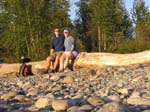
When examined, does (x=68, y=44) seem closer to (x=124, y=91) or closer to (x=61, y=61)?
(x=61, y=61)

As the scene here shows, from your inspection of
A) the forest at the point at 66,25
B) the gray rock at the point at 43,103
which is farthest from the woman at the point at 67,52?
the forest at the point at 66,25

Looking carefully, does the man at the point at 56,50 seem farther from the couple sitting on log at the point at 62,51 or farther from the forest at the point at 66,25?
the forest at the point at 66,25

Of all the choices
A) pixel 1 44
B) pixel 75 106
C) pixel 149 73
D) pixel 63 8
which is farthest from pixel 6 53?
pixel 75 106

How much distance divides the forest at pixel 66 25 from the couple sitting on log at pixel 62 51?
11128 mm

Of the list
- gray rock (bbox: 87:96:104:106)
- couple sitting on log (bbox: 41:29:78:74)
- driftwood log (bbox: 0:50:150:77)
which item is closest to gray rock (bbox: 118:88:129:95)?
gray rock (bbox: 87:96:104:106)

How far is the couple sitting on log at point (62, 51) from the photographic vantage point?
1533cm

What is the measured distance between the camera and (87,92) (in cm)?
1016

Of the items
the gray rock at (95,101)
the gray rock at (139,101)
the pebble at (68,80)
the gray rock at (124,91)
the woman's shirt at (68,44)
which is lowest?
the pebble at (68,80)

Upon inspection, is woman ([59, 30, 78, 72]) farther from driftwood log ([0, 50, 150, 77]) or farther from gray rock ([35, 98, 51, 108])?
gray rock ([35, 98, 51, 108])

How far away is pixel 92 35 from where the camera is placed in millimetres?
54625

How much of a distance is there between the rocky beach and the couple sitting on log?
1477 millimetres

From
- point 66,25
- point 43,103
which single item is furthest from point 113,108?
point 66,25

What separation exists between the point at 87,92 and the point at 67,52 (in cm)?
535

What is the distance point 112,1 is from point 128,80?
41998 millimetres
